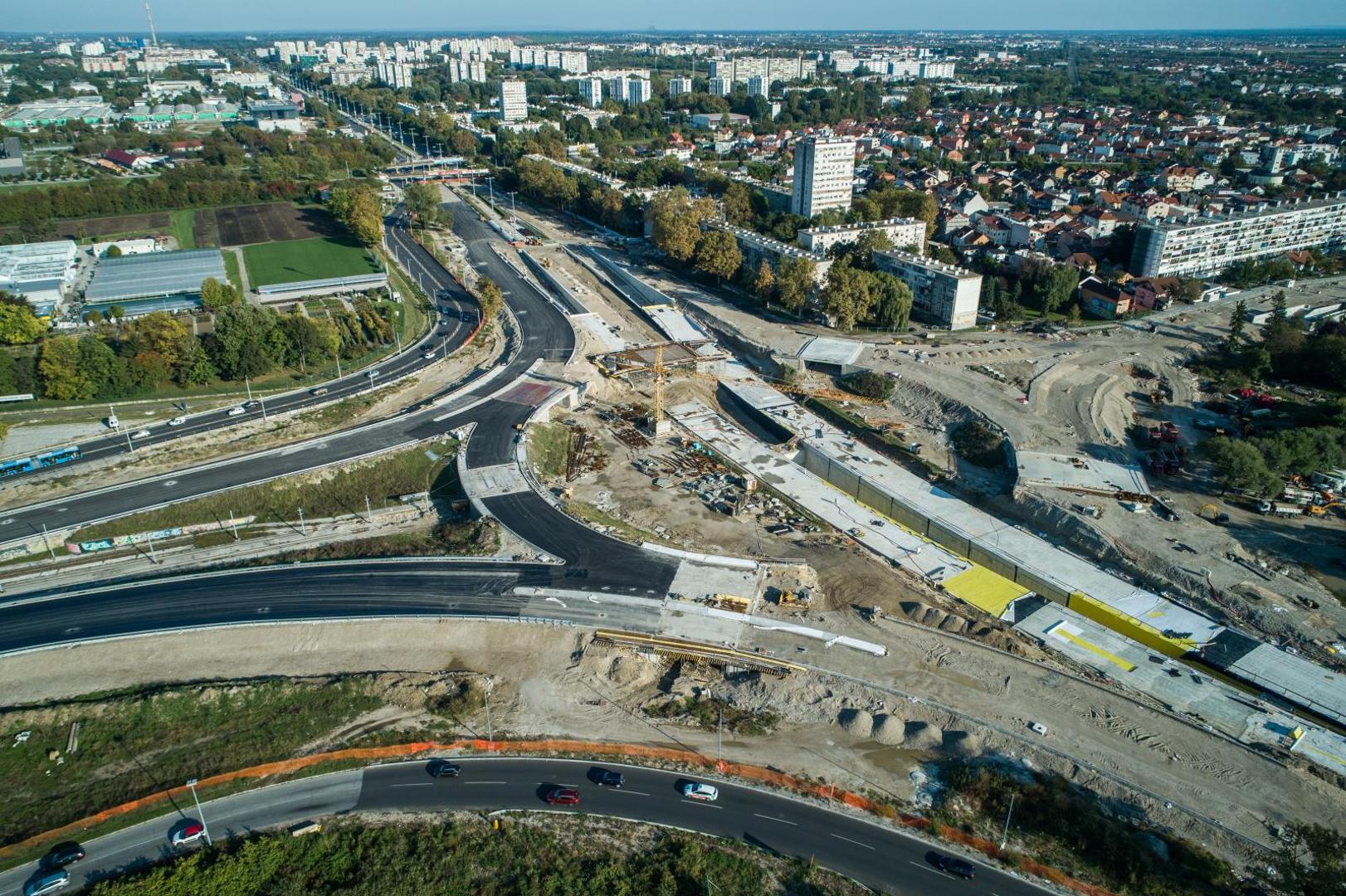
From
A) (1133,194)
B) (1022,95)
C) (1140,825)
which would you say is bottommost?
(1140,825)

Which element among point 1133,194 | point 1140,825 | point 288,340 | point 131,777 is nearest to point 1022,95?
point 1133,194

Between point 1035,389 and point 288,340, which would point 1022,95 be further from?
point 288,340

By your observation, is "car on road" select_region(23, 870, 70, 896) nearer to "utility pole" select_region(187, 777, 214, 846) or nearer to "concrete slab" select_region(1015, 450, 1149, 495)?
"utility pole" select_region(187, 777, 214, 846)

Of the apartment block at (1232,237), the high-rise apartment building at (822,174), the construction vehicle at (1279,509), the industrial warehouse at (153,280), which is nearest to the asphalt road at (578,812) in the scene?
the construction vehicle at (1279,509)

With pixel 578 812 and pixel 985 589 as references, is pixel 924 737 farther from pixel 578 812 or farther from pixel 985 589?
pixel 578 812

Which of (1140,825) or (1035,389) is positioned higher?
(1035,389)

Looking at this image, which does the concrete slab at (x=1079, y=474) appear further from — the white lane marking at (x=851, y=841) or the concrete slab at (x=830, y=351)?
the white lane marking at (x=851, y=841)
